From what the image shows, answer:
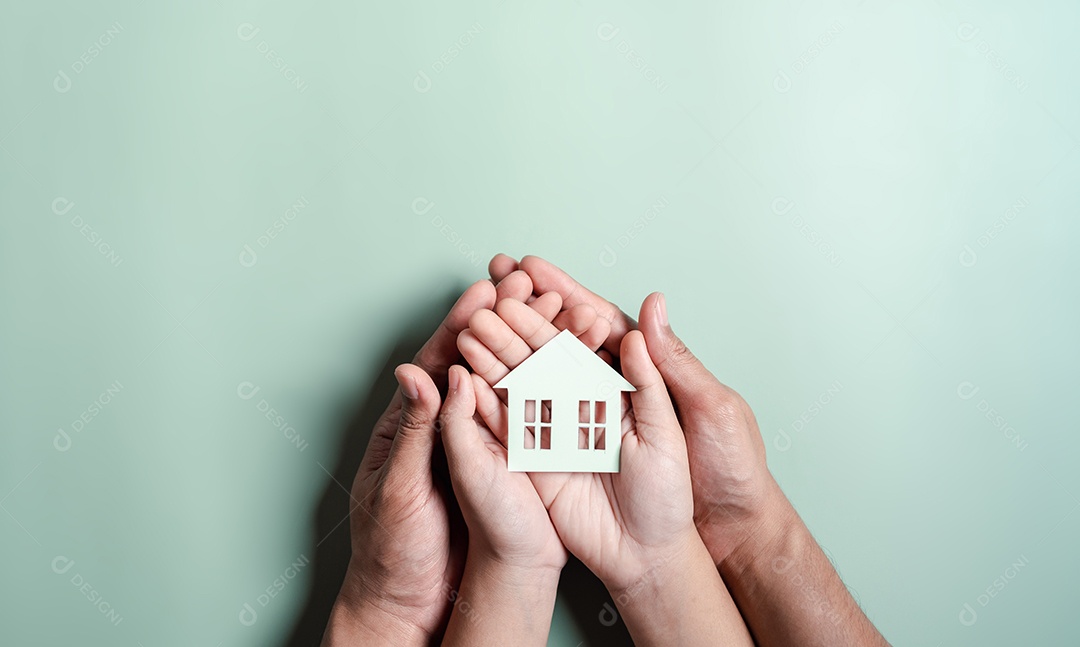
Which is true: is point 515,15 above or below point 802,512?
above

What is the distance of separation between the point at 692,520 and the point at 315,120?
991 millimetres

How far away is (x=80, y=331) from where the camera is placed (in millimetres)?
1323

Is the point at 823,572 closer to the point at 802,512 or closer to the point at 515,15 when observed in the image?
the point at 802,512

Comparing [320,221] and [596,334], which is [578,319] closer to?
[596,334]

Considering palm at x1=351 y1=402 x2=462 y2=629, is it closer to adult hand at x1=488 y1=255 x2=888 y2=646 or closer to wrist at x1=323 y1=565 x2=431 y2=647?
wrist at x1=323 y1=565 x2=431 y2=647

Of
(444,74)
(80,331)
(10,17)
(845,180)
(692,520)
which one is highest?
(845,180)

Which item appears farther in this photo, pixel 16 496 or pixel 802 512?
pixel 802 512

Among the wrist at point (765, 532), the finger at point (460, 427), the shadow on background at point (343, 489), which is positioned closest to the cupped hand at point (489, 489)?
the finger at point (460, 427)

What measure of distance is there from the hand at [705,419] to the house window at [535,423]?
0.16 meters

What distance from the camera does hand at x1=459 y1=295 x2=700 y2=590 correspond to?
3.81 ft

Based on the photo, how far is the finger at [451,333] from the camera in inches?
46.8

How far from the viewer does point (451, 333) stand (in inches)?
47.9

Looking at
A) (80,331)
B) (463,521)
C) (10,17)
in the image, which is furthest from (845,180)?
(10,17)

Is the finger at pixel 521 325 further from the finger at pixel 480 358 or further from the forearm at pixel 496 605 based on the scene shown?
the forearm at pixel 496 605
